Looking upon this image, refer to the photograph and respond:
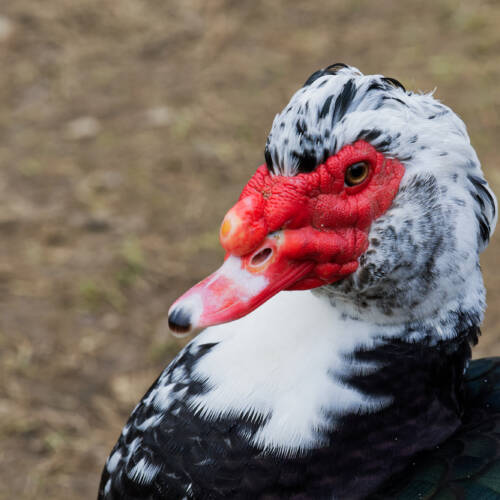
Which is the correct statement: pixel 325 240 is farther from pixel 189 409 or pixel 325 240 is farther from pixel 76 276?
pixel 76 276


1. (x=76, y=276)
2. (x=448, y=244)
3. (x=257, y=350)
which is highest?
(x=448, y=244)

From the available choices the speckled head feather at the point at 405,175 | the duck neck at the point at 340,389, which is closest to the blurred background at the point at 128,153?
the speckled head feather at the point at 405,175

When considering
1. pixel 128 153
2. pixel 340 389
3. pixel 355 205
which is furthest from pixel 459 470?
pixel 128 153

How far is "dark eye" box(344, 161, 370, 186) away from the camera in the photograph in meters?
1.68

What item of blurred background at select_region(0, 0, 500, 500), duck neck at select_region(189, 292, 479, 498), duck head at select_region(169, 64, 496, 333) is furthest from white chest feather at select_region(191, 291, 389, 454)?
blurred background at select_region(0, 0, 500, 500)

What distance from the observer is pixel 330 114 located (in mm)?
1650

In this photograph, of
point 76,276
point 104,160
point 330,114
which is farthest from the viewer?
point 104,160

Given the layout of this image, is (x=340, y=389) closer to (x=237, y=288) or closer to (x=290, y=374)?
(x=290, y=374)

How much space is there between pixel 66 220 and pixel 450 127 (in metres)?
2.88

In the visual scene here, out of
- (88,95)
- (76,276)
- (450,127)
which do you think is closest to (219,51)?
(88,95)

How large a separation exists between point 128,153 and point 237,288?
10.5ft

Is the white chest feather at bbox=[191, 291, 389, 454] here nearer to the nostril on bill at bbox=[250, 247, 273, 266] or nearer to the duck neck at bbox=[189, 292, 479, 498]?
the duck neck at bbox=[189, 292, 479, 498]

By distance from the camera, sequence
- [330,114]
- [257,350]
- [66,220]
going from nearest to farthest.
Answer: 1. [330,114]
2. [257,350]
3. [66,220]

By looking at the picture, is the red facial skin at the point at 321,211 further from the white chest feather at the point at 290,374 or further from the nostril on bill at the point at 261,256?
the white chest feather at the point at 290,374
